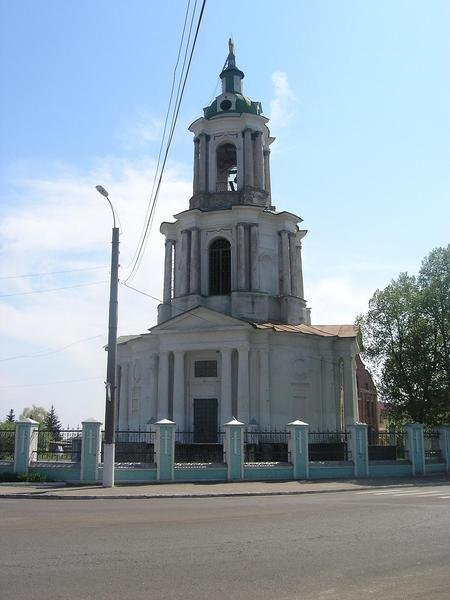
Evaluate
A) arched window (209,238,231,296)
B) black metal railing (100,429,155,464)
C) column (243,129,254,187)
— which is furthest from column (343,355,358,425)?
column (243,129,254,187)

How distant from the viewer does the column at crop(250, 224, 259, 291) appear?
32.1 meters

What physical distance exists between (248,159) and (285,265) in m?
6.41

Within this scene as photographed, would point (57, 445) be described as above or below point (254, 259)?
below

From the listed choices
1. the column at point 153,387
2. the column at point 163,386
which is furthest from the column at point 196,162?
the column at point 163,386

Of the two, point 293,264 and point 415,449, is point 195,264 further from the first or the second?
point 415,449

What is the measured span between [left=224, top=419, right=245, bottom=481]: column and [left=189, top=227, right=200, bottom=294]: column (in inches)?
461

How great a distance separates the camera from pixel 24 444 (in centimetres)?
2088

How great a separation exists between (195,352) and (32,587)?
81.2 ft

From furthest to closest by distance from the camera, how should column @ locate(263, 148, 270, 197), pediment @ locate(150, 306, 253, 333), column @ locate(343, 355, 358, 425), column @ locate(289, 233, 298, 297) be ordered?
column @ locate(263, 148, 270, 197), column @ locate(289, 233, 298, 297), column @ locate(343, 355, 358, 425), pediment @ locate(150, 306, 253, 333)

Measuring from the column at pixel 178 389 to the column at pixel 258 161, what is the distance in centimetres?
1106

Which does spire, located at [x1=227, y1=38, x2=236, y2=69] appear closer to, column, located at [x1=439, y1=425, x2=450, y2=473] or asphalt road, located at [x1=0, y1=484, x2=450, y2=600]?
column, located at [x1=439, y1=425, x2=450, y2=473]

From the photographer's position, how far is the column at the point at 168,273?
3422 centimetres

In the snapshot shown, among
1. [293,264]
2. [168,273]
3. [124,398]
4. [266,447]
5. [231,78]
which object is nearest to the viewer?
[266,447]

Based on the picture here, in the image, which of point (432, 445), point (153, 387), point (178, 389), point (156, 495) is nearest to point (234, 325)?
point (178, 389)
